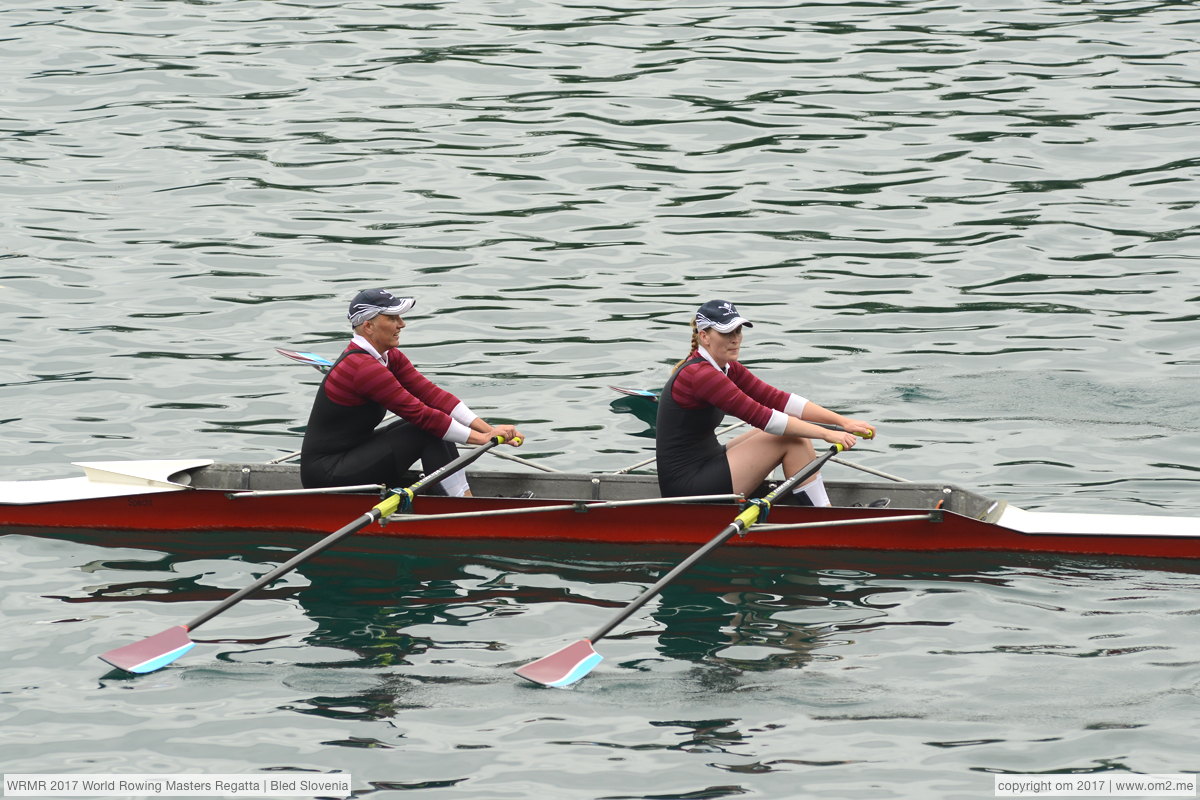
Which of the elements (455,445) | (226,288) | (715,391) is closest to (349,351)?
(455,445)

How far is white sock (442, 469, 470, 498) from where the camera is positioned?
1202cm

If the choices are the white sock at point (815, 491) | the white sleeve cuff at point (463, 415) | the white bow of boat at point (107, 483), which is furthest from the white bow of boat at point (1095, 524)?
the white bow of boat at point (107, 483)

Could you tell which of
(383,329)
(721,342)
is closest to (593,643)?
(721,342)

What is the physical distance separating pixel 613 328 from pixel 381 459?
202 inches

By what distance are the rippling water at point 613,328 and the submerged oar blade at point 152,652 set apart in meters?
0.11

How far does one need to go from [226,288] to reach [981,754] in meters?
11.5

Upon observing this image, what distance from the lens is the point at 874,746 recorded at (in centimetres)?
870

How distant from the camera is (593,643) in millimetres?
9875

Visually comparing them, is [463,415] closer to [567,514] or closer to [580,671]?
[567,514]

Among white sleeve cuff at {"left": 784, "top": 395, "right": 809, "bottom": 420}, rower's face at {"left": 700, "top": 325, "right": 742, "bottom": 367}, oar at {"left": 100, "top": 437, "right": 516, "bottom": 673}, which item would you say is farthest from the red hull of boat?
rower's face at {"left": 700, "top": 325, "right": 742, "bottom": 367}

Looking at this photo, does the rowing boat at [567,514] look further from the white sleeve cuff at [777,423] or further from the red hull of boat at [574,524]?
the white sleeve cuff at [777,423]

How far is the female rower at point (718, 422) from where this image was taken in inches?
447

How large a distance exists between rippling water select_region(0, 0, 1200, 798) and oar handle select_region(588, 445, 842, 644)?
0.88 ft

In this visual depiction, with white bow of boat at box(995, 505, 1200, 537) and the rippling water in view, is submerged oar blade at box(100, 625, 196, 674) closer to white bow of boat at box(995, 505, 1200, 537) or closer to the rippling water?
the rippling water
